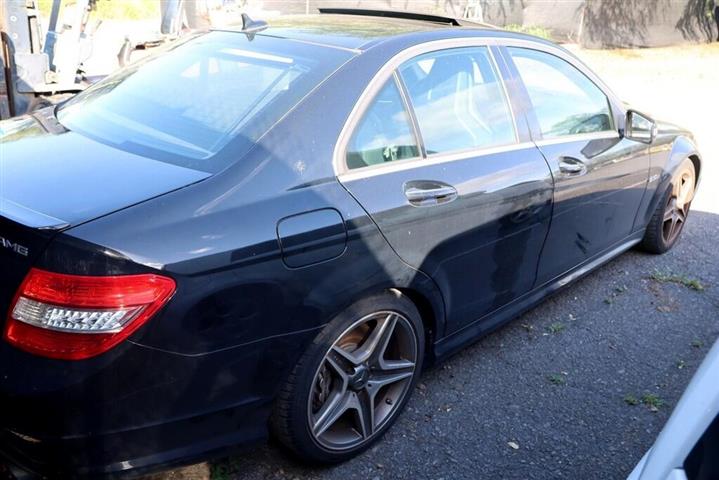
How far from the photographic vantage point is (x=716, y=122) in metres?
9.83

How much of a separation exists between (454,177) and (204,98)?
3.65 feet

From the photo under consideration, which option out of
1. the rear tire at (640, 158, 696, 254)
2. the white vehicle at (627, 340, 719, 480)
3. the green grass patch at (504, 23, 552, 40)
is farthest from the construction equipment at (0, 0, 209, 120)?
the green grass patch at (504, 23, 552, 40)

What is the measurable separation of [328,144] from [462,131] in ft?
2.85

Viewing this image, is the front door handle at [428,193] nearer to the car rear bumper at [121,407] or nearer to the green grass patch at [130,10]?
the car rear bumper at [121,407]

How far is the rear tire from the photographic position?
4.90 metres

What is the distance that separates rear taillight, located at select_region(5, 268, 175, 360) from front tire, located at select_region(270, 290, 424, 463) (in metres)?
0.66

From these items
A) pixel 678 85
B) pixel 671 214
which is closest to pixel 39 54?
pixel 671 214

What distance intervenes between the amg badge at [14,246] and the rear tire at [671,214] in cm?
409

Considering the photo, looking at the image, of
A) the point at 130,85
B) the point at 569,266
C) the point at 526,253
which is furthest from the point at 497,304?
the point at 130,85

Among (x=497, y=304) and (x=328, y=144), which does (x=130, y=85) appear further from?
(x=497, y=304)

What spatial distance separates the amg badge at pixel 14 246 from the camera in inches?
83.2

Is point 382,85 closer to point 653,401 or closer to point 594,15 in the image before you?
point 653,401

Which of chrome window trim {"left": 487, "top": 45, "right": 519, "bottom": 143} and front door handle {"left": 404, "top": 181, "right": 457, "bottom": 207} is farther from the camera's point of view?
chrome window trim {"left": 487, "top": 45, "right": 519, "bottom": 143}

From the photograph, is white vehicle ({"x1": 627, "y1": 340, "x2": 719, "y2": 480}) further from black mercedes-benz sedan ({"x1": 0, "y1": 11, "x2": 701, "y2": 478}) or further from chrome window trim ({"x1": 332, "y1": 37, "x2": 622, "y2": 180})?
chrome window trim ({"x1": 332, "y1": 37, "x2": 622, "y2": 180})
